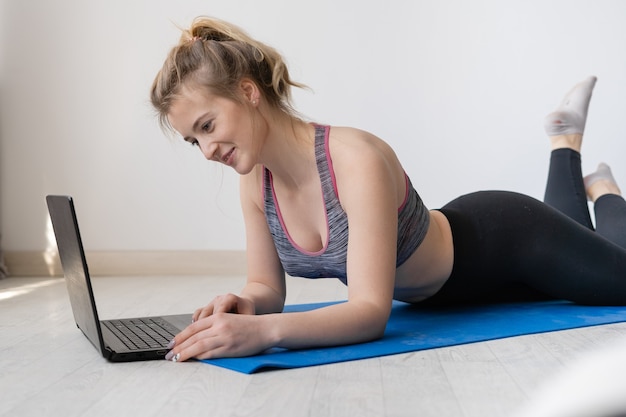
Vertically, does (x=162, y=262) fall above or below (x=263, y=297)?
below

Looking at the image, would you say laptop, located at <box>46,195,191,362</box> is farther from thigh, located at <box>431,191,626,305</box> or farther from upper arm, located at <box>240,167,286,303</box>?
thigh, located at <box>431,191,626,305</box>

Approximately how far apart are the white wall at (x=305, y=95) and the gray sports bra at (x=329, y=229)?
Result: 183cm

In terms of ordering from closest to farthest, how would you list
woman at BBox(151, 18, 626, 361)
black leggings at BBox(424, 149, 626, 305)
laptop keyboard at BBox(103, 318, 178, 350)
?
woman at BBox(151, 18, 626, 361), laptop keyboard at BBox(103, 318, 178, 350), black leggings at BBox(424, 149, 626, 305)

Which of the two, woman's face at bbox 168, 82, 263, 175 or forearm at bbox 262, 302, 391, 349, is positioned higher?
woman's face at bbox 168, 82, 263, 175

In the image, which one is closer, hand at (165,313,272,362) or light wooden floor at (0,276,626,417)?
light wooden floor at (0,276,626,417)

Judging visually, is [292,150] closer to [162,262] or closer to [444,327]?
[444,327]

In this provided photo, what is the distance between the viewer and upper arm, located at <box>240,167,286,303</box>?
2.24 m

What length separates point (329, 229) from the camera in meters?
2.01

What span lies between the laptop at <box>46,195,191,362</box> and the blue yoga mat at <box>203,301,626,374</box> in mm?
232

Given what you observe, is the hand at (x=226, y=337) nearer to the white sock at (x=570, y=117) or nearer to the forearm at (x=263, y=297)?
the forearm at (x=263, y=297)

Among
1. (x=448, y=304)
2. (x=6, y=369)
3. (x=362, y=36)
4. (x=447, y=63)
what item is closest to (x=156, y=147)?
(x=362, y=36)

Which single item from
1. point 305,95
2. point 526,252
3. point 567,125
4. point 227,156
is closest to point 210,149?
point 227,156

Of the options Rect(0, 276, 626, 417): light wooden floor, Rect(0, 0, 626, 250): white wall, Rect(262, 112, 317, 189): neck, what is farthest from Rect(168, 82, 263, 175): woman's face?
Rect(0, 0, 626, 250): white wall

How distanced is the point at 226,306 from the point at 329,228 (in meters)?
0.32
